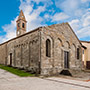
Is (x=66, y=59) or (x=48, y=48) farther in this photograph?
(x=66, y=59)

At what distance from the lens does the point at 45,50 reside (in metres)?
12.8

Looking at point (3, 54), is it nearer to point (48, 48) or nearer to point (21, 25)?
point (48, 48)

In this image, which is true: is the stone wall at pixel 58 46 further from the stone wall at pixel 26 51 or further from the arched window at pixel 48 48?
the stone wall at pixel 26 51

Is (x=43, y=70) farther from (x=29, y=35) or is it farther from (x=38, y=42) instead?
(x=29, y=35)

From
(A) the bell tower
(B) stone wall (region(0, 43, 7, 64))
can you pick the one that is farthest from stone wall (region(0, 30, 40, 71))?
(A) the bell tower

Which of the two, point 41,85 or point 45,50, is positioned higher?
point 45,50

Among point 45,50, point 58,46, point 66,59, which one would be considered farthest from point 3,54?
point 66,59

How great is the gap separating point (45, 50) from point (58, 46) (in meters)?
2.95

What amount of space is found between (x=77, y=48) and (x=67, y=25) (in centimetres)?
538

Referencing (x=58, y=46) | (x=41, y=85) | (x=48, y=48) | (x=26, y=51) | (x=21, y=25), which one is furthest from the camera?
(x=21, y=25)

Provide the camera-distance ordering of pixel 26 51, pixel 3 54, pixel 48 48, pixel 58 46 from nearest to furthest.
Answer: pixel 48 48 → pixel 26 51 → pixel 58 46 → pixel 3 54

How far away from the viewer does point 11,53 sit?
60.3ft

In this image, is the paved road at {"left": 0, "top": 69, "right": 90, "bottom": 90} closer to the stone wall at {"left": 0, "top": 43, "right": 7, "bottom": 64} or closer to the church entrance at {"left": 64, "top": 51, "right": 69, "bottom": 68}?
the church entrance at {"left": 64, "top": 51, "right": 69, "bottom": 68}

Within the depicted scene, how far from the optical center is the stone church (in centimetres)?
1259
